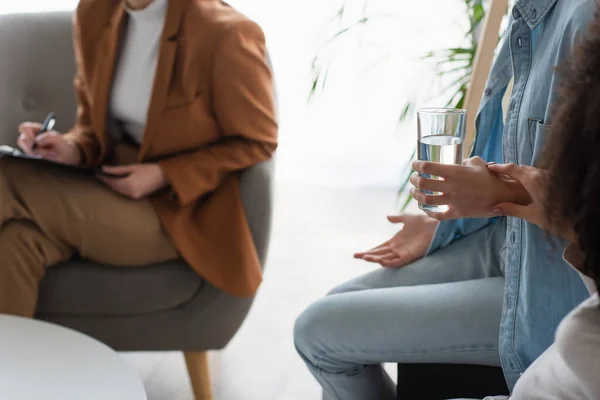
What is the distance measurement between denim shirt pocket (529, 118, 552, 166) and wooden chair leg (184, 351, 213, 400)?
3.29 feet

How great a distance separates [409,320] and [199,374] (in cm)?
76

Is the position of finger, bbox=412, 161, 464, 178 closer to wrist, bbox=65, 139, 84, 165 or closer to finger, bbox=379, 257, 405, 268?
finger, bbox=379, 257, 405, 268

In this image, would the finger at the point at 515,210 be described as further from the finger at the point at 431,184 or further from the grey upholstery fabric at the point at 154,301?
the grey upholstery fabric at the point at 154,301

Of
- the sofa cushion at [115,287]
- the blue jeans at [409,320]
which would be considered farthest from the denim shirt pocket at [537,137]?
the sofa cushion at [115,287]

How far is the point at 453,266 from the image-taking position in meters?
1.28

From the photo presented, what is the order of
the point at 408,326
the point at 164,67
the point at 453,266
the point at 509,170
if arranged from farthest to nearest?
1. the point at 164,67
2. the point at 453,266
3. the point at 408,326
4. the point at 509,170

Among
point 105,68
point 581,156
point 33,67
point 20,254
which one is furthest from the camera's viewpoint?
point 33,67

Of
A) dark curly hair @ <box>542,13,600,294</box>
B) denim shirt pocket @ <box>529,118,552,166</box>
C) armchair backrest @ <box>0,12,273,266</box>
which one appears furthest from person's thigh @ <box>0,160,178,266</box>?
dark curly hair @ <box>542,13,600,294</box>

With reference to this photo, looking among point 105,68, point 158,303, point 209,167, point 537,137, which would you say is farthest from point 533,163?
point 105,68

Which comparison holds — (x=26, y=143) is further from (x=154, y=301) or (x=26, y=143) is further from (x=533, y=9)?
(x=533, y=9)

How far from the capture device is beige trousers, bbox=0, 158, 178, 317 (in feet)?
5.29

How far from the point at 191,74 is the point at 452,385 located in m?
0.95

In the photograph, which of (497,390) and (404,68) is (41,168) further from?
(404,68)

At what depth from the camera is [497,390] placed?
116 centimetres
